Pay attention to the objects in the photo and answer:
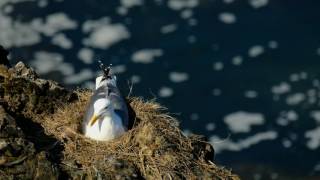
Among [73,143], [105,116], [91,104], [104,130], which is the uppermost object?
[91,104]

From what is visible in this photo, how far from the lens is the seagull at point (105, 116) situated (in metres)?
9.00

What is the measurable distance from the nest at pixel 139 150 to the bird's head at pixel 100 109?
9.3 inches

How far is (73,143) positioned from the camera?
8734 mm

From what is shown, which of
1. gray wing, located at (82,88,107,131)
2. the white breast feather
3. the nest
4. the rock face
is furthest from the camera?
gray wing, located at (82,88,107,131)

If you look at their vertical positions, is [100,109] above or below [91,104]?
below

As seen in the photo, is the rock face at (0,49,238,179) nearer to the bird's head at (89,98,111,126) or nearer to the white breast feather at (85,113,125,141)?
the white breast feather at (85,113,125,141)

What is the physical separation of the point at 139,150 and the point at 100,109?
0.68 meters

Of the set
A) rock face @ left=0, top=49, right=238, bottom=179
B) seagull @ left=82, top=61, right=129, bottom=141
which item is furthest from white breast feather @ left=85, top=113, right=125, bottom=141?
rock face @ left=0, top=49, right=238, bottom=179

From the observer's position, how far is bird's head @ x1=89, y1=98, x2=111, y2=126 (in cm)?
903

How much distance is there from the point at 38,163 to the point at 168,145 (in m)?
1.51

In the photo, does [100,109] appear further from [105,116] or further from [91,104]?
[91,104]

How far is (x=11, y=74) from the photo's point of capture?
364 inches

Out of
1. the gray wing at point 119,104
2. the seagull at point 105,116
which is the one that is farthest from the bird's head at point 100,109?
the gray wing at point 119,104

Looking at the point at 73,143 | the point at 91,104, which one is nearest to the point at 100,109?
the point at 91,104
